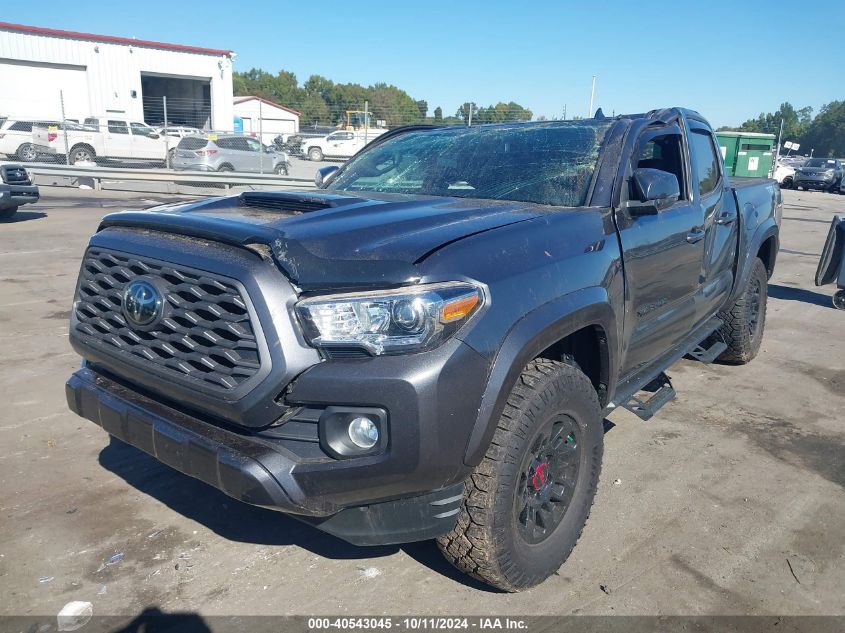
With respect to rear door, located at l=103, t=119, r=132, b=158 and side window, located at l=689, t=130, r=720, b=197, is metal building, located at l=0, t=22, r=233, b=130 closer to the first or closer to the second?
rear door, located at l=103, t=119, r=132, b=158

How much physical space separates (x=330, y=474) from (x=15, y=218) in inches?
510

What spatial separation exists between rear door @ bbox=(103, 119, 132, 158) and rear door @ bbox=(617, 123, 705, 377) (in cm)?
2441

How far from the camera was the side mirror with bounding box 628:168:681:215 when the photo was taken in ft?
10.7

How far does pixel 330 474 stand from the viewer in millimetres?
2180

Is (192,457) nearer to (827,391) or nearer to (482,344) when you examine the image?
(482,344)

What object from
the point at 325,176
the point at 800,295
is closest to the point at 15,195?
the point at 325,176

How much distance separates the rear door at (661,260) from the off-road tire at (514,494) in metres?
0.68

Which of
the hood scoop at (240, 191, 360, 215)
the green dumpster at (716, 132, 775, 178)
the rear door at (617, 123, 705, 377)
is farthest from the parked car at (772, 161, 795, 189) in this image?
the hood scoop at (240, 191, 360, 215)

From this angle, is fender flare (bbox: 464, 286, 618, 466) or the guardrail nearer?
fender flare (bbox: 464, 286, 618, 466)

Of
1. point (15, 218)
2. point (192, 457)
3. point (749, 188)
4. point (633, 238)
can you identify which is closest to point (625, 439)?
point (633, 238)

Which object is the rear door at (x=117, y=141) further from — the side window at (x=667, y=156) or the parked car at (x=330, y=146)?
the side window at (x=667, y=156)

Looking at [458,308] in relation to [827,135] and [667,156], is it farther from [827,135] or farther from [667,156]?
[827,135]

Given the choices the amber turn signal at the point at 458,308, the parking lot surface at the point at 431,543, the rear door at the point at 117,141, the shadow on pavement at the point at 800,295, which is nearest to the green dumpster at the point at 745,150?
the shadow on pavement at the point at 800,295

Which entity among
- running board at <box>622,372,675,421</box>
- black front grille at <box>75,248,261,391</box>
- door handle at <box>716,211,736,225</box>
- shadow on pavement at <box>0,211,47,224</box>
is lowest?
shadow on pavement at <box>0,211,47,224</box>
